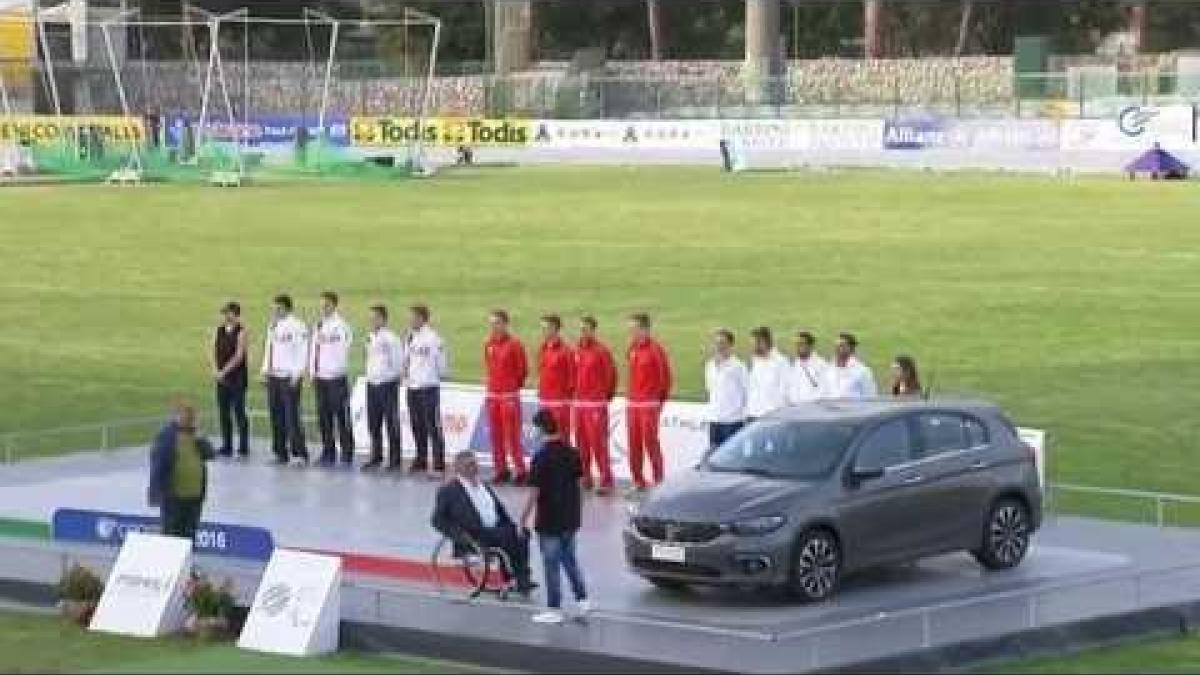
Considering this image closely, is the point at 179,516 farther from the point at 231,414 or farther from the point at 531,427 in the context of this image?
the point at 231,414

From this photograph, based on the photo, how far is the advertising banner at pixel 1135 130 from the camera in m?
78.9

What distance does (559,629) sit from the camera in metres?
18.5

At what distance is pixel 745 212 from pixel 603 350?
125ft

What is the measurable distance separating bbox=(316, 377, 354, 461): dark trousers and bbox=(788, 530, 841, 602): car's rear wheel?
9.62 m

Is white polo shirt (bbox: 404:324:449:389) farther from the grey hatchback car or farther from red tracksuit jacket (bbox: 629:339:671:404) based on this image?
the grey hatchback car

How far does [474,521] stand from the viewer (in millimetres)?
19344

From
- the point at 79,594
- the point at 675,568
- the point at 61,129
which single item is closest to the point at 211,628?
the point at 79,594

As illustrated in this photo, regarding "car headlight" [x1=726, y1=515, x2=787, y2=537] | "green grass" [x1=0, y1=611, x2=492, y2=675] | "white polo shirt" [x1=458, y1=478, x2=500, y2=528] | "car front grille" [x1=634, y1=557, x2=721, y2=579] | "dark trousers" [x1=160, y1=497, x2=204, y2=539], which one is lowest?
"green grass" [x1=0, y1=611, x2=492, y2=675]

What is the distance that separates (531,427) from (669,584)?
729cm

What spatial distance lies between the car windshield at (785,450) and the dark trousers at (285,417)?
28.1 ft

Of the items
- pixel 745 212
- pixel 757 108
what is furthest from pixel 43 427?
pixel 757 108

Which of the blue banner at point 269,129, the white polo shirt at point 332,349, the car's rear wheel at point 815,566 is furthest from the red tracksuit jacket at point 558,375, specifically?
the blue banner at point 269,129

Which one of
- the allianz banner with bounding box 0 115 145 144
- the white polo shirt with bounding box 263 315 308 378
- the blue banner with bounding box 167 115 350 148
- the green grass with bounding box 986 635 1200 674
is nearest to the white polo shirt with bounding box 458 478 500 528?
the green grass with bounding box 986 635 1200 674

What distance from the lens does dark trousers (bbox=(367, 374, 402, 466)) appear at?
27766 millimetres
